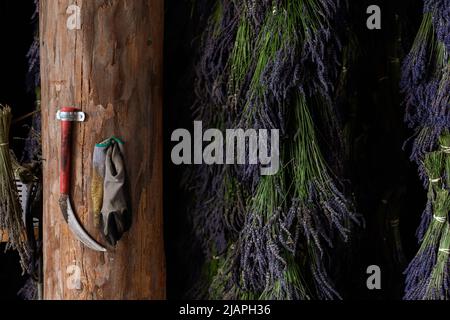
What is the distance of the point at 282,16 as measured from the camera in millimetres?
1811

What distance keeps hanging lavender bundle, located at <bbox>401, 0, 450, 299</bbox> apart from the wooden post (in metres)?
0.73

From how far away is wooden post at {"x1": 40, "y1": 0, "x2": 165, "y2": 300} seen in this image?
1.82 meters

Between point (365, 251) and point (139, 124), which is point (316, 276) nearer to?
point (365, 251)

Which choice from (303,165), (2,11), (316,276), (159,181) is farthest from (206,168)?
(2,11)

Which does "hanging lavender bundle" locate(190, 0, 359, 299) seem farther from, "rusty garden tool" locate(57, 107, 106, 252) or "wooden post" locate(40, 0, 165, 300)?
"rusty garden tool" locate(57, 107, 106, 252)

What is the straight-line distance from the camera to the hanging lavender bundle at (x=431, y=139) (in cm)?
179

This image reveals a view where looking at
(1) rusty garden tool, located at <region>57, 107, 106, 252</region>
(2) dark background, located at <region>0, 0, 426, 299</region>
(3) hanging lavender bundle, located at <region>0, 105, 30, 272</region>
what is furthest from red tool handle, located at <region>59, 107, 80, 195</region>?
(2) dark background, located at <region>0, 0, 426, 299</region>

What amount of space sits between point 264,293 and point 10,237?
2.48 feet

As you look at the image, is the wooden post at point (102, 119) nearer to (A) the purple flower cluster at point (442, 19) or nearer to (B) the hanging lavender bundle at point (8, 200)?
(B) the hanging lavender bundle at point (8, 200)

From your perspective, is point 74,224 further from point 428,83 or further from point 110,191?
point 428,83

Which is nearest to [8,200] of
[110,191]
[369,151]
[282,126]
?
[110,191]

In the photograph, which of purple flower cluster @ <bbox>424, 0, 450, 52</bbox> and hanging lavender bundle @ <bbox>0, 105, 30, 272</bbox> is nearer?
purple flower cluster @ <bbox>424, 0, 450, 52</bbox>

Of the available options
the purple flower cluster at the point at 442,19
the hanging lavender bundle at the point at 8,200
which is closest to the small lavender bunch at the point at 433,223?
the purple flower cluster at the point at 442,19

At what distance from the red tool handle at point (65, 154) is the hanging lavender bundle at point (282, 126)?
0.44 metres
